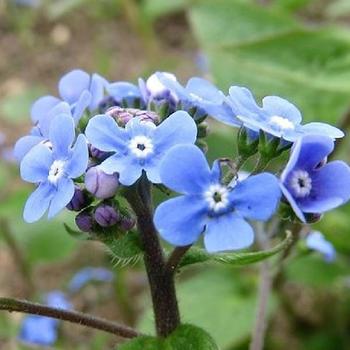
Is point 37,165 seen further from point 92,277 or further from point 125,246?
point 92,277

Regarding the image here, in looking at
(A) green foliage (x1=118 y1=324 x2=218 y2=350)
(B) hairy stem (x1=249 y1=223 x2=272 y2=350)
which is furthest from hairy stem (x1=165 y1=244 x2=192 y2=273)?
(B) hairy stem (x1=249 y1=223 x2=272 y2=350)

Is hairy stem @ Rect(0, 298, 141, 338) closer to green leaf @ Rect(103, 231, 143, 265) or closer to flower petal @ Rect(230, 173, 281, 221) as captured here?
green leaf @ Rect(103, 231, 143, 265)

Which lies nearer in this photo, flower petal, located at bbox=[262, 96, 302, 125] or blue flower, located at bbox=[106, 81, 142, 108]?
flower petal, located at bbox=[262, 96, 302, 125]

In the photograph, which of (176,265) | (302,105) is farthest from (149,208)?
(302,105)

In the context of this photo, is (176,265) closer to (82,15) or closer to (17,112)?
(17,112)

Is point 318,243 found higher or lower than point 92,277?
higher

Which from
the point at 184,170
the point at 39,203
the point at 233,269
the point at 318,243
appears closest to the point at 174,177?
A: the point at 184,170
